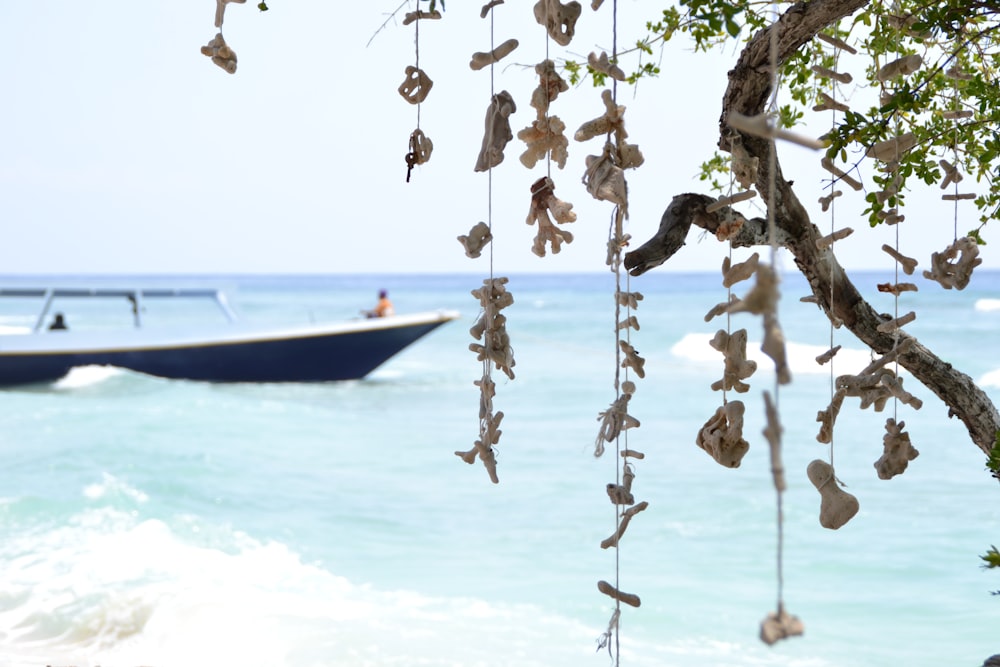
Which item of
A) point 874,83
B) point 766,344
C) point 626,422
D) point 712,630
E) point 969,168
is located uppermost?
point 874,83

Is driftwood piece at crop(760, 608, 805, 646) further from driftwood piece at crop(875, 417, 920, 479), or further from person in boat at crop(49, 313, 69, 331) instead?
person in boat at crop(49, 313, 69, 331)

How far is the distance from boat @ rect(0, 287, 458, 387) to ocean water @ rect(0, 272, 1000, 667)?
0.55m

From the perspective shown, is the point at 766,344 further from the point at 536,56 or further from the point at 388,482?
the point at 388,482

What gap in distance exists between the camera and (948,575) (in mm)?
5352

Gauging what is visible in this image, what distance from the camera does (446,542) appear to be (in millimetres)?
6129

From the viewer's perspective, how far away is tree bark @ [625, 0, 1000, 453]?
150cm

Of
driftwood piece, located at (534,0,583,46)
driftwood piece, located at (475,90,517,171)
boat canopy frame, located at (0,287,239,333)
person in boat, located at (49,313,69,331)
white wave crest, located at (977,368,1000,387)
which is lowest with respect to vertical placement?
white wave crest, located at (977,368,1000,387)

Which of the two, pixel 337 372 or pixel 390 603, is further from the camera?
pixel 337 372

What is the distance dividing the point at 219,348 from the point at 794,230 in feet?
36.6

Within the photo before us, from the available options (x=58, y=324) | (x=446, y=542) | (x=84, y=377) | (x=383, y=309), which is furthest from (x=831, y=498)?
(x=383, y=309)

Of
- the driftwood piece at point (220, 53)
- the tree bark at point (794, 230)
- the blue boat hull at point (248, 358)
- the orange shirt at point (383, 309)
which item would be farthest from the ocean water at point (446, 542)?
the orange shirt at point (383, 309)

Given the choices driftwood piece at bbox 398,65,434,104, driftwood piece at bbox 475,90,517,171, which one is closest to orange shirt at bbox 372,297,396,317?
driftwood piece at bbox 398,65,434,104

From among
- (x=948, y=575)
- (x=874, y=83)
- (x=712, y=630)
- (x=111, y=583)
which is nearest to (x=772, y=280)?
(x=874, y=83)

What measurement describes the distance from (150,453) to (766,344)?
825cm
